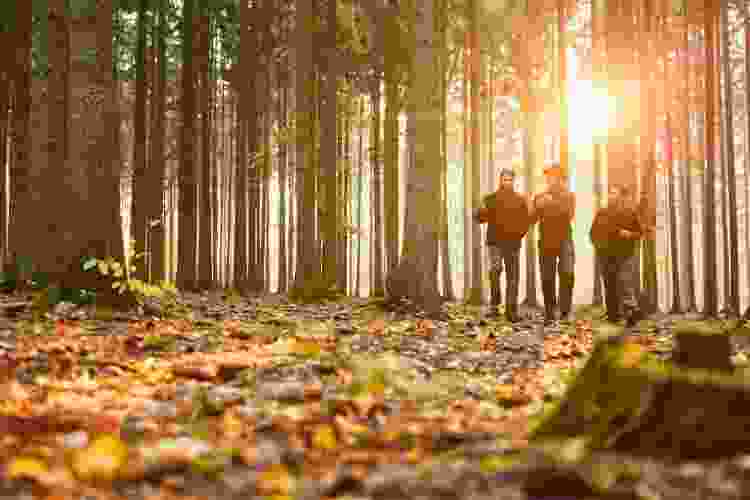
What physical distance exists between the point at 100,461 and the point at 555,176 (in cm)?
879

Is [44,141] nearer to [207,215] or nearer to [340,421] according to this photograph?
[207,215]

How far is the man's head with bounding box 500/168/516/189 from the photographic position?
10.6 m

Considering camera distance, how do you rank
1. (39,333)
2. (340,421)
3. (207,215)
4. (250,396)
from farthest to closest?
(207,215), (39,333), (250,396), (340,421)

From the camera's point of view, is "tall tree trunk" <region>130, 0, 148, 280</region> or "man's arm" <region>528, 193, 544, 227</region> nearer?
"man's arm" <region>528, 193, 544, 227</region>

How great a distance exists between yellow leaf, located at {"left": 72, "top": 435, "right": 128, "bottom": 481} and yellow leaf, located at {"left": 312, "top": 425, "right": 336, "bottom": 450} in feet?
2.41

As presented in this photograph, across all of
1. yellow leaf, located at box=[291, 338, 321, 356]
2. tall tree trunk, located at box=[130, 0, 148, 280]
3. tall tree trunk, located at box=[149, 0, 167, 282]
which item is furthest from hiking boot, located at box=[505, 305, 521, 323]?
tall tree trunk, located at box=[149, 0, 167, 282]

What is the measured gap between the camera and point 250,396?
4250mm

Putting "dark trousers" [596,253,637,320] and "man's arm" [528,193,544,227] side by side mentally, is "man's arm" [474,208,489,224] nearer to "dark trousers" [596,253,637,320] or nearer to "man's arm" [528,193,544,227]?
"man's arm" [528,193,544,227]

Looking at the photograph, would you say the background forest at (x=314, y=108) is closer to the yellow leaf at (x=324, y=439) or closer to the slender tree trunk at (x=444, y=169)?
the slender tree trunk at (x=444, y=169)

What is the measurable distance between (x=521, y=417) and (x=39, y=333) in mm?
4594

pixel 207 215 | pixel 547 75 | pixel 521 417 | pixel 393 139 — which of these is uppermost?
→ pixel 547 75

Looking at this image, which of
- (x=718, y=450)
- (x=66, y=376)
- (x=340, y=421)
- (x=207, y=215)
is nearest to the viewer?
(x=718, y=450)

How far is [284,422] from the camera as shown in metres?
3.48

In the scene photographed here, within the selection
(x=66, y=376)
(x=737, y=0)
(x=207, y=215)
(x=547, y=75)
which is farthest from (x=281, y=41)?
(x=66, y=376)
